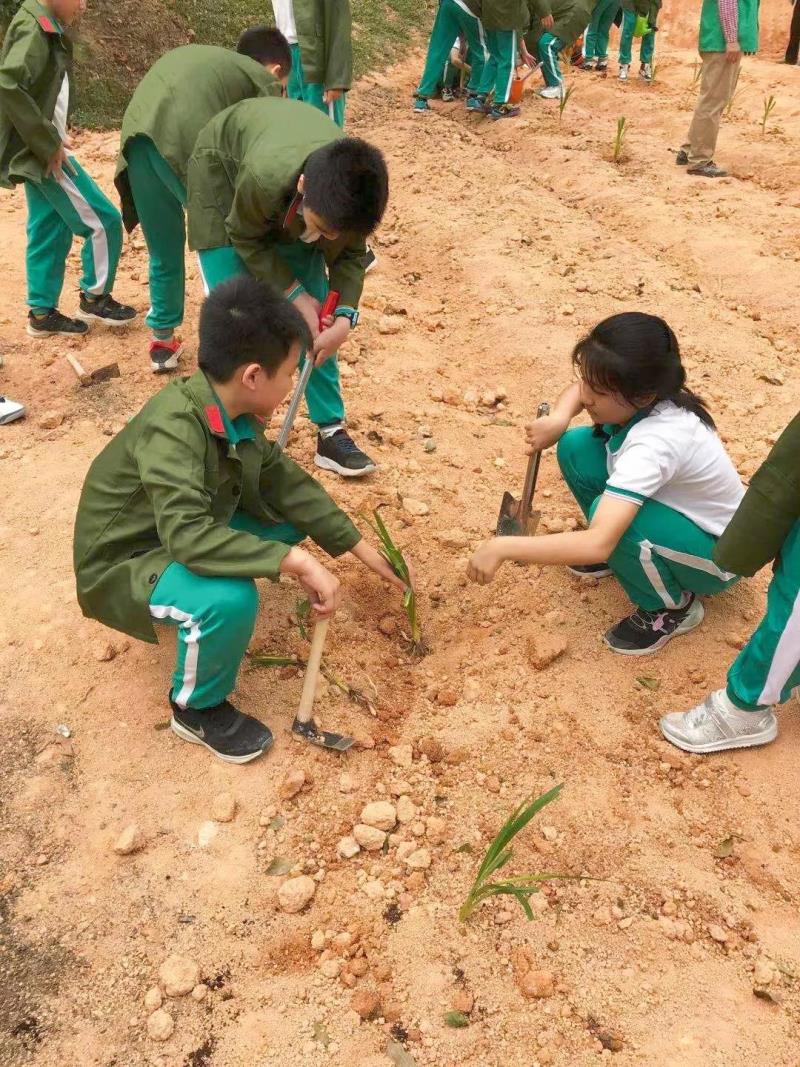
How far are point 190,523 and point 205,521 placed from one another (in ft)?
0.13

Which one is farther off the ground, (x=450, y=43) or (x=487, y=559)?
(x=450, y=43)

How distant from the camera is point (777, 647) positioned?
80.4 inches

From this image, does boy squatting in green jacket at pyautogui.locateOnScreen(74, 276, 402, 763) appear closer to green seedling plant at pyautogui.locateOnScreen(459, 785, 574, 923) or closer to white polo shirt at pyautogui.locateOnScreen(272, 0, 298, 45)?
green seedling plant at pyautogui.locateOnScreen(459, 785, 574, 923)

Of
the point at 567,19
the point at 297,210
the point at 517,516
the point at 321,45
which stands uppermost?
the point at 567,19

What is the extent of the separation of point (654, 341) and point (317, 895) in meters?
1.61

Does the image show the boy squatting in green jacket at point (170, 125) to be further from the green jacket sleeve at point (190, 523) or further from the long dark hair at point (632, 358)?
the long dark hair at point (632, 358)

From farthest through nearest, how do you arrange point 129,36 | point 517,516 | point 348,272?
1. point 129,36
2. point 348,272
3. point 517,516

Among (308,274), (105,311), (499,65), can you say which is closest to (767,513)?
(308,274)

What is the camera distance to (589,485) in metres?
2.80

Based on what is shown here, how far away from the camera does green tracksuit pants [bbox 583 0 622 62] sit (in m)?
10.5

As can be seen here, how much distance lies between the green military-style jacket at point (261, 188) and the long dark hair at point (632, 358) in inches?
37.8

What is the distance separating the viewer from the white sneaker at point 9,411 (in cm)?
367

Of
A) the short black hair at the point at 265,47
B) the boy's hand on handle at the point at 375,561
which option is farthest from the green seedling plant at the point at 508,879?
the short black hair at the point at 265,47

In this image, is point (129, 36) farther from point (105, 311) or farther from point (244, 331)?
point (244, 331)
